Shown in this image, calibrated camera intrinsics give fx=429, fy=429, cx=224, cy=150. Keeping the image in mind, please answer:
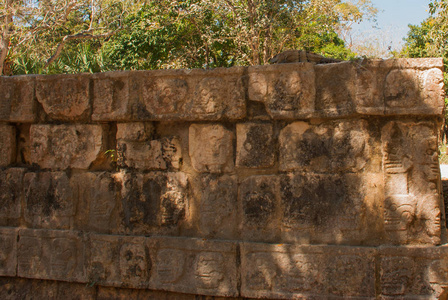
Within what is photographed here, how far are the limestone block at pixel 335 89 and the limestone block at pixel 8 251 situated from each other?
8.92 feet

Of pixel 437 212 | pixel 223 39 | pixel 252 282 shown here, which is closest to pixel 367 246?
pixel 437 212

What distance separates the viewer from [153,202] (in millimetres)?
3365

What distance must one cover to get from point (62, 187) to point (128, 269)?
884mm

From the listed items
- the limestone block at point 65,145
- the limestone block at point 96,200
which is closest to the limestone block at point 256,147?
the limestone block at point 96,200

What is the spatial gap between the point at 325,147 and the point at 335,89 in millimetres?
414

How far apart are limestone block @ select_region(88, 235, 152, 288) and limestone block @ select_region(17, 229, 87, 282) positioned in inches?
4.9

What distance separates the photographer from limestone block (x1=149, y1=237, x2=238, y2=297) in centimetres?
313

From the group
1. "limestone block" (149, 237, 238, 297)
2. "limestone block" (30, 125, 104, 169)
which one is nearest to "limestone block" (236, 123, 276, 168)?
"limestone block" (149, 237, 238, 297)

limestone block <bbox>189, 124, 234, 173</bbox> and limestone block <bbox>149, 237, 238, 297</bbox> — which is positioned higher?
limestone block <bbox>189, 124, 234, 173</bbox>

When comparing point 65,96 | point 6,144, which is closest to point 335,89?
point 65,96

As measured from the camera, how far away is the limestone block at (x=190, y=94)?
320 cm

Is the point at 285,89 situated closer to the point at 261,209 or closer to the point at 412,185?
the point at 261,209

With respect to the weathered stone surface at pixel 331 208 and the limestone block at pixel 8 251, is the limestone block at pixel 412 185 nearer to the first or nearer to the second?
the weathered stone surface at pixel 331 208

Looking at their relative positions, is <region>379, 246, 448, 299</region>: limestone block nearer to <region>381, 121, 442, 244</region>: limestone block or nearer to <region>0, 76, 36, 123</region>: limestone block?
<region>381, 121, 442, 244</region>: limestone block
